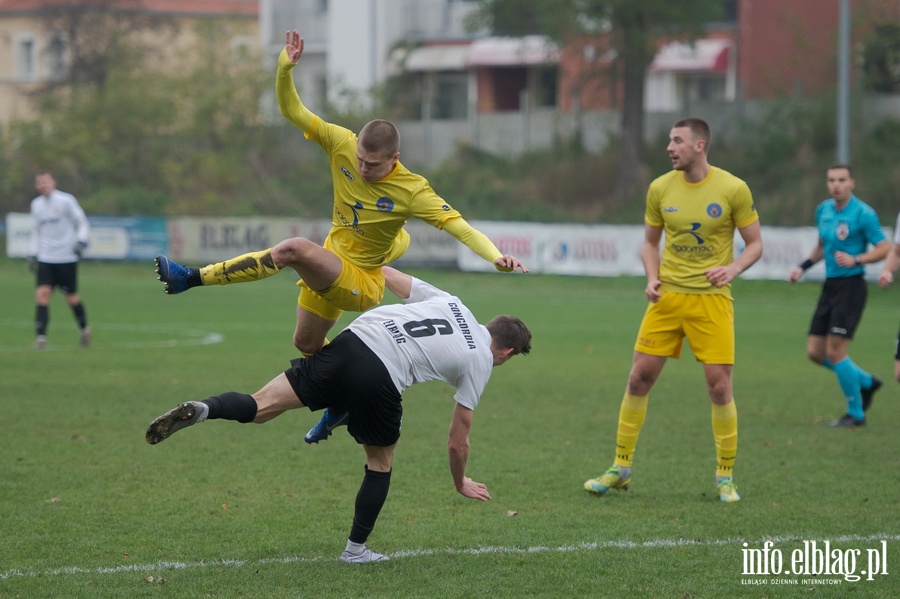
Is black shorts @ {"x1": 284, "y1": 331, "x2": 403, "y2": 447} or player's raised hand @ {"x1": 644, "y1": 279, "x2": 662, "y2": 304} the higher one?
player's raised hand @ {"x1": 644, "y1": 279, "x2": 662, "y2": 304}

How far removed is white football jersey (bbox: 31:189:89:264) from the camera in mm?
16609

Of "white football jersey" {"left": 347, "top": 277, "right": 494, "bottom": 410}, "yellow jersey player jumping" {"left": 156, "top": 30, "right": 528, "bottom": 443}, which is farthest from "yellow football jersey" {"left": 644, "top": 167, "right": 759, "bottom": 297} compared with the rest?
"white football jersey" {"left": 347, "top": 277, "right": 494, "bottom": 410}

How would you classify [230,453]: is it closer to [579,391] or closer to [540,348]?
[579,391]

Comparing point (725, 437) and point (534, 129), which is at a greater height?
point (534, 129)

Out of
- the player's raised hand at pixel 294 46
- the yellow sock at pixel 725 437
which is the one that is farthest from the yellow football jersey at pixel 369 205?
the yellow sock at pixel 725 437

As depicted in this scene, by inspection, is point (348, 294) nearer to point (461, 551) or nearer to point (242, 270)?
point (242, 270)

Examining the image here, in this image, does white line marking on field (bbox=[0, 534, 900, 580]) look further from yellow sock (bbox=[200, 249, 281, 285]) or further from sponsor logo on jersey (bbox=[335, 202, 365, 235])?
sponsor logo on jersey (bbox=[335, 202, 365, 235])

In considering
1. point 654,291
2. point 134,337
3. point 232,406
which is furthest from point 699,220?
point 134,337

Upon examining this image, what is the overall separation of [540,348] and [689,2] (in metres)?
22.0

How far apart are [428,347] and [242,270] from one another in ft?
4.90

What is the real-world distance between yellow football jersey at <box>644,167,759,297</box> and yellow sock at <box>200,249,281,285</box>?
3028 mm

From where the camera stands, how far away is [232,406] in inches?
249

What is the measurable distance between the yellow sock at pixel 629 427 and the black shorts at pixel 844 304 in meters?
3.67

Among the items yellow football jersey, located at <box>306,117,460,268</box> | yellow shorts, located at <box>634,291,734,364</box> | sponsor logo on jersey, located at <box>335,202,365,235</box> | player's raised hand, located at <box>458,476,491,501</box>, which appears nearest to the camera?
player's raised hand, located at <box>458,476,491,501</box>
